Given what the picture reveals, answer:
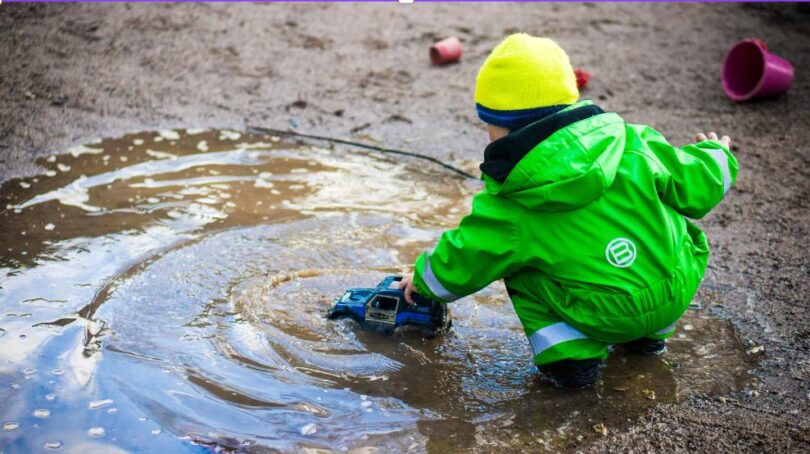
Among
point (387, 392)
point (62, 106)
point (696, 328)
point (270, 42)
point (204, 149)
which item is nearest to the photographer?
point (387, 392)

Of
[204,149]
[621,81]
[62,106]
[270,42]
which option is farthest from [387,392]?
[270,42]

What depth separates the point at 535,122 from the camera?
8.48 ft

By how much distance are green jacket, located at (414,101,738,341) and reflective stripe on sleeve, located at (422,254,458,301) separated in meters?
0.03

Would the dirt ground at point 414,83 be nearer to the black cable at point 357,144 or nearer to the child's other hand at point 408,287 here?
the black cable at point 357,144

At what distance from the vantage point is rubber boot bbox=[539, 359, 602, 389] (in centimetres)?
281

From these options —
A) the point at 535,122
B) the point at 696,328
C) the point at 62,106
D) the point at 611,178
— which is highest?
the point at 535,122

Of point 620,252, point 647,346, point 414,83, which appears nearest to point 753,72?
point 414,83

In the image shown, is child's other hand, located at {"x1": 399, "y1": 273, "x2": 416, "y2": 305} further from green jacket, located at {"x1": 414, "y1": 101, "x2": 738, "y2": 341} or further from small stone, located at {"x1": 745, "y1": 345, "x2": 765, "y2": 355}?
small stone, located at {"x1": 745, "y1": 345, "x2": 765, "y2": 355}

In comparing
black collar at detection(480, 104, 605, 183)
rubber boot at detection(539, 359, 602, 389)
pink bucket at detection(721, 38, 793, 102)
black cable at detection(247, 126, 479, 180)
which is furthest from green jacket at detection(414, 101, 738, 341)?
pink bucket at detection(721, 38, 793, 102)

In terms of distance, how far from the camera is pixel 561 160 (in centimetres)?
250

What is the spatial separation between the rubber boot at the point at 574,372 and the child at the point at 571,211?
37 millimetres

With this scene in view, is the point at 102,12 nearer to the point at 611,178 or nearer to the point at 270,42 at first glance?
the point at 270,42

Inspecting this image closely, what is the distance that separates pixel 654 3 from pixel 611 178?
5.98 meters

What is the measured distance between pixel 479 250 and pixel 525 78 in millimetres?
607
